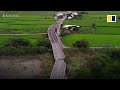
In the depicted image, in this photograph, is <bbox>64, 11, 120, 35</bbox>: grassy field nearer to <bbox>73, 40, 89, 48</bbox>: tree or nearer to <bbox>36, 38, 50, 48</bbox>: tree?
<bbox>73, 40, 89, 48</bbox>: tree

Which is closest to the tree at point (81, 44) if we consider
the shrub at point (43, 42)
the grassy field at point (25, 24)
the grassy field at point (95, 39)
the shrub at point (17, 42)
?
the grassy field at point (95, 39)

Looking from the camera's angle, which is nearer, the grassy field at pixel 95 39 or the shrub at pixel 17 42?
the shrub at pixel 17 42

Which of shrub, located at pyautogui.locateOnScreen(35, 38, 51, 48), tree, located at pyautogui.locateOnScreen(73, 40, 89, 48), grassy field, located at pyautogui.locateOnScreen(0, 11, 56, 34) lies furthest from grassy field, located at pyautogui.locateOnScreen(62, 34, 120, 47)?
grassy field, located at pyautogui.locateOnScreen(0, 11, 56, 34)

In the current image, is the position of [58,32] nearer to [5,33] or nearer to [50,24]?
[50,24]

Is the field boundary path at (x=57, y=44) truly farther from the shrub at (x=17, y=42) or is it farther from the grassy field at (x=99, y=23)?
the shrub at (x=17, y=42)

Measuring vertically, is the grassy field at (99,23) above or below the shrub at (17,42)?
above

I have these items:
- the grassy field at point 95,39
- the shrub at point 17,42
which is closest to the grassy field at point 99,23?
the grassy field at point 95,39
